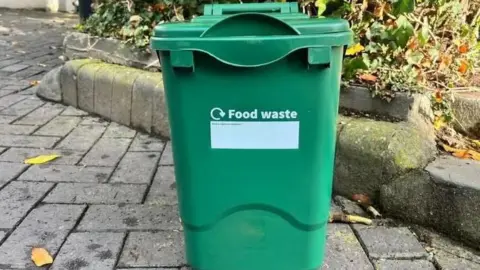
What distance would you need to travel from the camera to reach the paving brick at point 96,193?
8.62 feet

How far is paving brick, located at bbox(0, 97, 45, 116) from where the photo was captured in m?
4.00

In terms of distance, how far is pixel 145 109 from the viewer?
362 cm

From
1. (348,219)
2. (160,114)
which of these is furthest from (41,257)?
(160,114)

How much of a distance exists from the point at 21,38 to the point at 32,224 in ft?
17.5

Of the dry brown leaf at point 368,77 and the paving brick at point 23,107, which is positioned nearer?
the dry brown leaf at point 368,77

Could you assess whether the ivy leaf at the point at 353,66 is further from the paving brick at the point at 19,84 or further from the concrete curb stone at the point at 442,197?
the paving brick at the point at 19,84

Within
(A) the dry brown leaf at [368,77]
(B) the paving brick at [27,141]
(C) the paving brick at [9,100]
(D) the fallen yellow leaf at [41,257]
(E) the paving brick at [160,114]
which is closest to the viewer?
(D) the fallen yellow leaf at [41,257]

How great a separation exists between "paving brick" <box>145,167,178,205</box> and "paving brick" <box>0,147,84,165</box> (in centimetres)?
56

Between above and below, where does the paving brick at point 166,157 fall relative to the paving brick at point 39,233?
above

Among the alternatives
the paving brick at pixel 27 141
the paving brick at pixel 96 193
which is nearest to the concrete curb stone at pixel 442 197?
the paving brick at pixel 96 193

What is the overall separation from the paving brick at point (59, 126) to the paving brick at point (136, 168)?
67 centimetres

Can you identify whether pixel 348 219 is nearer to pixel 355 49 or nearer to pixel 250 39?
pixel 355 49

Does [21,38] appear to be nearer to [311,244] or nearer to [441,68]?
[441,68]

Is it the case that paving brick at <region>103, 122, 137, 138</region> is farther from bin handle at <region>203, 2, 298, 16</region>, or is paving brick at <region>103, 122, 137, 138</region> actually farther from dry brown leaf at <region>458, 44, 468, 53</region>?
dry brown leaf at <region>458, 44, 468, 53</region>
